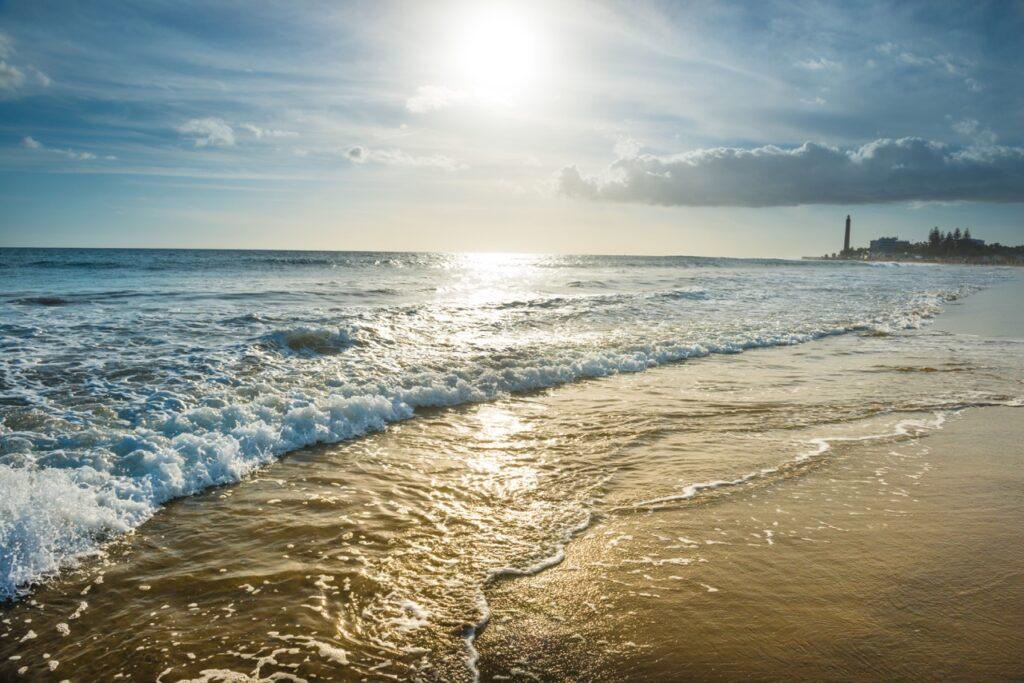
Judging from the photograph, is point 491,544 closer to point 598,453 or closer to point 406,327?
point 598,453

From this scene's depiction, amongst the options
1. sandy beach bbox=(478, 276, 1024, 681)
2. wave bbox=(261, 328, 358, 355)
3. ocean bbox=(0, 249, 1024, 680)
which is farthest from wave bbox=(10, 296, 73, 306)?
sandy beach bbox=(478, 276, 1024, 681)

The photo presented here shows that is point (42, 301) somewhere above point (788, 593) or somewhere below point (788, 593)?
above

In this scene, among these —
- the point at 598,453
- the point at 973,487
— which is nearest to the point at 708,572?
the point at 598,453

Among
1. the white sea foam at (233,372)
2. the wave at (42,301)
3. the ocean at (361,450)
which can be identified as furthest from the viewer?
the wave at (42,301)

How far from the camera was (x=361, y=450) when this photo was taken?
21.4 feet

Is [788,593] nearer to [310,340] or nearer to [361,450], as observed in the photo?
[361,450]

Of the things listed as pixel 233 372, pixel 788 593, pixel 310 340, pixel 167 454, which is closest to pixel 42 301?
pixel 310 340

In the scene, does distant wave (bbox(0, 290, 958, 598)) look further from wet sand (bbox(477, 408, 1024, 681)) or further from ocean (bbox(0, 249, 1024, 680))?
wet sand (bbox(477, 408, 1024, 681))

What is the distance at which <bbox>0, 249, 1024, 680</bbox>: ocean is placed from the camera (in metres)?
3.46

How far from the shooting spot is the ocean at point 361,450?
11.4 feet

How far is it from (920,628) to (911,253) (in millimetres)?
215928

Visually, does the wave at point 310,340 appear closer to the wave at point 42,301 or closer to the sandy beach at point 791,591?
the sandy beach at point 791,591

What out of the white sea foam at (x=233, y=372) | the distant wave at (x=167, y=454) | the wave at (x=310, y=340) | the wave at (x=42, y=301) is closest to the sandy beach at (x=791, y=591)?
the white sea foam at (x=233, y=372)

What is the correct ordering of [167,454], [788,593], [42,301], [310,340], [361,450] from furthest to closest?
[42,301] → [310,340] → [361,450] → [167,454] → [788,593]
